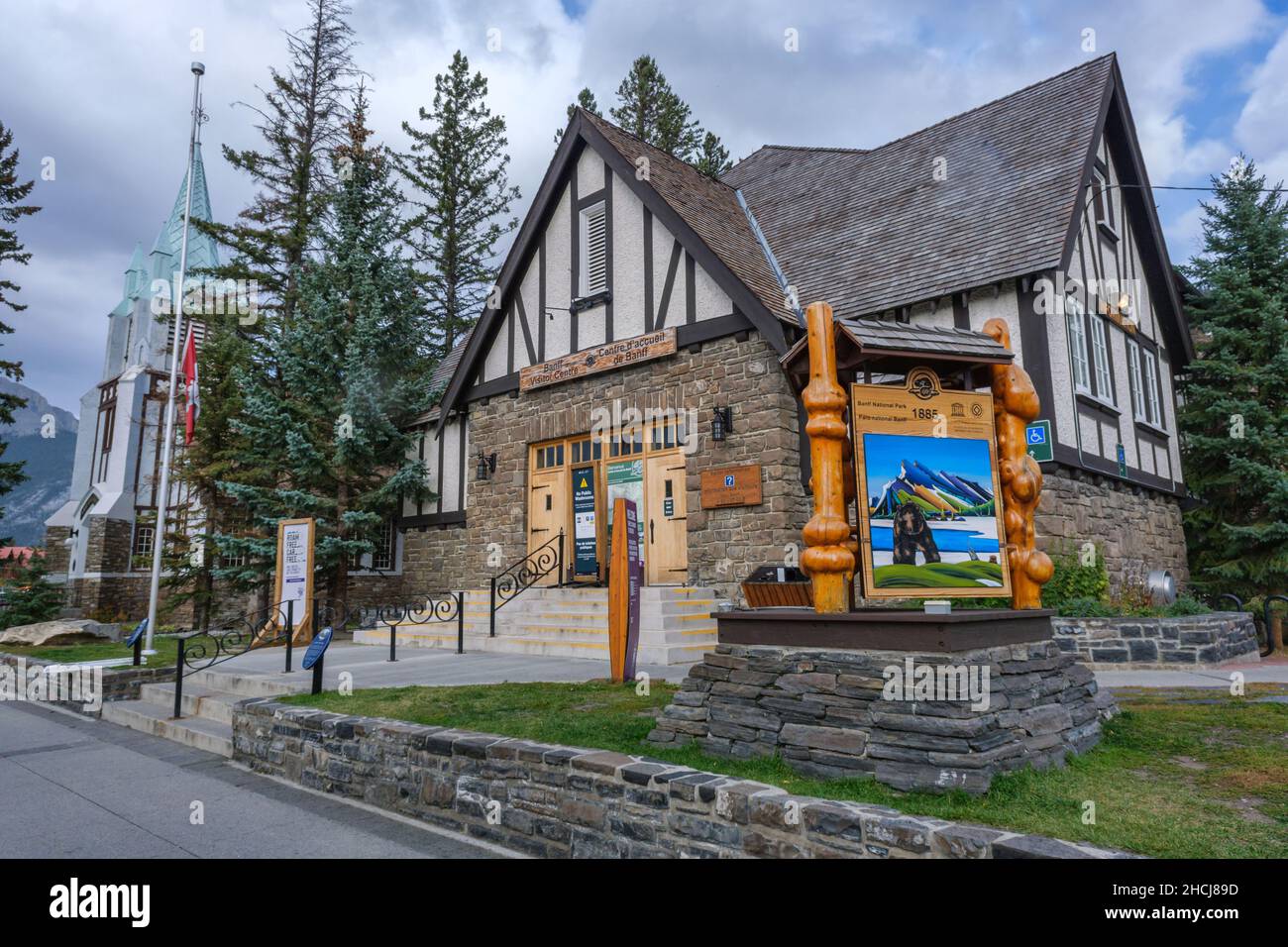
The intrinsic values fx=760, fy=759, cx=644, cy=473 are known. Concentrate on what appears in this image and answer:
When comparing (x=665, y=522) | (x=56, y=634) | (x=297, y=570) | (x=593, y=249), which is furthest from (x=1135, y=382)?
(x=56, y=634)

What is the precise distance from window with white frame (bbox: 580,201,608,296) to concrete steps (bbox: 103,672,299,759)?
8930mm

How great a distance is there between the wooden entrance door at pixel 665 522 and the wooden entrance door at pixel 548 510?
208 centimetres

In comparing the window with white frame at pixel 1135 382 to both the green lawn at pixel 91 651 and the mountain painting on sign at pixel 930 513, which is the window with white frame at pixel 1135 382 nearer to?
the mountain painting on sign at pixel 930 513

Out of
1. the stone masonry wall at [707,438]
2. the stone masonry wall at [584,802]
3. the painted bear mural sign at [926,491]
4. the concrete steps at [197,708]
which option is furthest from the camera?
the stone masonry wall at [707,438]

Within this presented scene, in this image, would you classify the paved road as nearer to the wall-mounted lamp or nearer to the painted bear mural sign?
the painted bear mural sign

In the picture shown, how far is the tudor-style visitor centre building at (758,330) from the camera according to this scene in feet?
36.9

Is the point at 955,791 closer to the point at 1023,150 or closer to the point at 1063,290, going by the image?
the point at 1063,290

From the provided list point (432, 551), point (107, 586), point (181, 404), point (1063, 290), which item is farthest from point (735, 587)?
point (107, 586)

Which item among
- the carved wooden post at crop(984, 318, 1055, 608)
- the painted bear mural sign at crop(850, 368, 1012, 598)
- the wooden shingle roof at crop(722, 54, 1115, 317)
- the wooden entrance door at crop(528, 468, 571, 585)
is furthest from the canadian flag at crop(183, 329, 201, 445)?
the carved wooden post at crop(984, 318, 1055, 608)

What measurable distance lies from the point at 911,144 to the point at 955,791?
593 inches

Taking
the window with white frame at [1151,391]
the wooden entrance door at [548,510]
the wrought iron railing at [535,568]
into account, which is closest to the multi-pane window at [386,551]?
the wrought iron railing at [535,568]

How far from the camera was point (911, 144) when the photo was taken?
51.7 feet

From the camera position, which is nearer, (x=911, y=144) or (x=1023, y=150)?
(x=1023, y=150)

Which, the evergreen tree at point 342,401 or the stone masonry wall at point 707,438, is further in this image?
the evergreen tree at point 342,401
